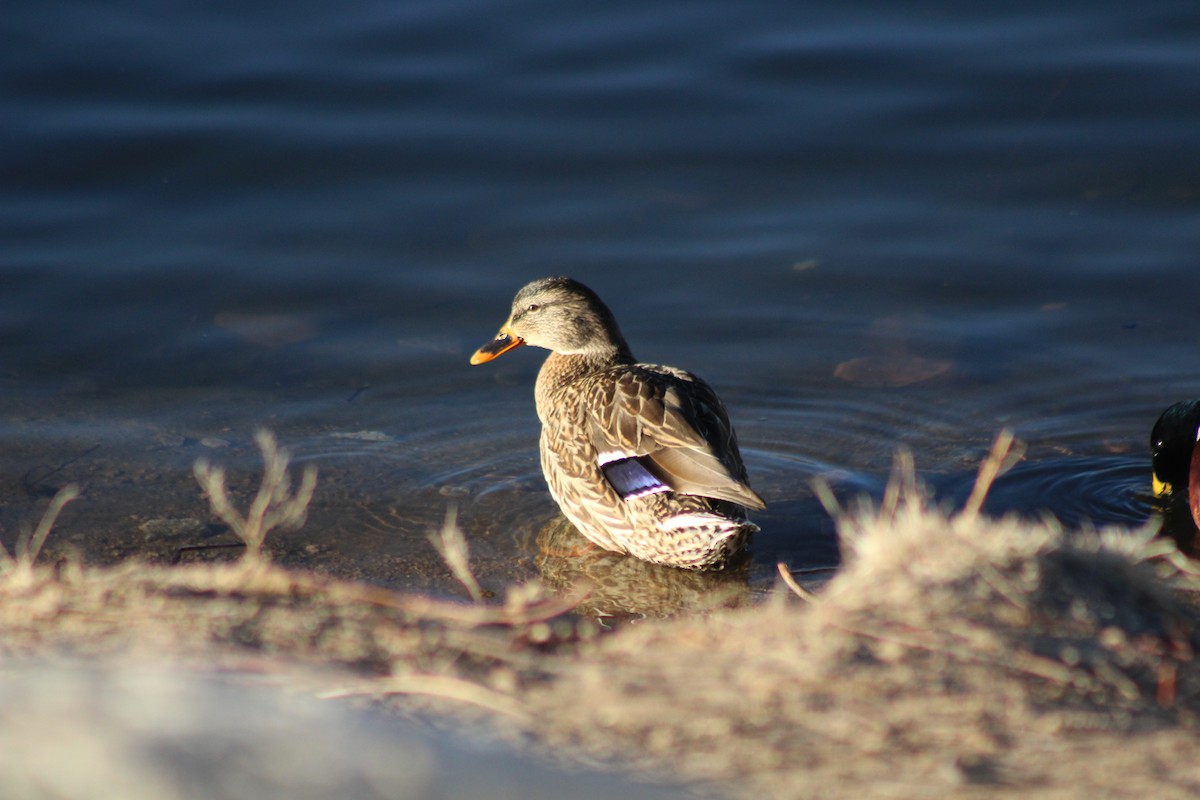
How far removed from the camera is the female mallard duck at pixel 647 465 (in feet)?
16.6

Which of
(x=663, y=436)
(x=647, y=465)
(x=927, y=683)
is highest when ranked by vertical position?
(x=927, y=683)

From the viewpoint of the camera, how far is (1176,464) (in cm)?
578

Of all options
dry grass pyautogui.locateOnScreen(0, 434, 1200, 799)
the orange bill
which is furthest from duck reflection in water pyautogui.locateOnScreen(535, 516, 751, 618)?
dry grass pyautogui.locateOnScreen(0, 434, 1200, 799)

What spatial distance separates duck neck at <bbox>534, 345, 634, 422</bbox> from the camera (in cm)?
621

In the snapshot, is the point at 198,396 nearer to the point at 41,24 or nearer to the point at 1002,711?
the point at 41,24

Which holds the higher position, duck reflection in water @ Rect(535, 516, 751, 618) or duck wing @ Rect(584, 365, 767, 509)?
duck wing @ Rect(584, 365, 767, 509)

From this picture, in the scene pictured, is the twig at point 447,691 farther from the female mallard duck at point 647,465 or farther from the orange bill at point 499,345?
the orange bill at point 499,345

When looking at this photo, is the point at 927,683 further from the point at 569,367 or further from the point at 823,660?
the point at 569,367

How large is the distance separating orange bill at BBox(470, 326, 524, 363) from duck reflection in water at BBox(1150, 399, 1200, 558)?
2.76 metres

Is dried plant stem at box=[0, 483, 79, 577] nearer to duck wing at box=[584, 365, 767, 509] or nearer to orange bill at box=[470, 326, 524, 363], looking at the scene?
orange bill at box=[470, 326, 524, 363]

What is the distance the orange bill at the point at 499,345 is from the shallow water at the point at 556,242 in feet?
0.94

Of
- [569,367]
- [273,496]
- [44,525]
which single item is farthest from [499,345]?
[44,525]

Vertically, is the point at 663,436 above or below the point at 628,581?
above

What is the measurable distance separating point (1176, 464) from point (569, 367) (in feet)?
8.35
